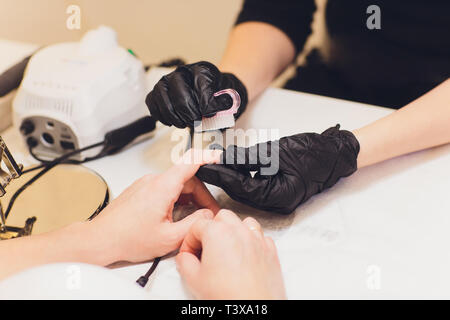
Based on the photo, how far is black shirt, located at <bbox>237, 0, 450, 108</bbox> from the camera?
989 mm

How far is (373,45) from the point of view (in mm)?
1061

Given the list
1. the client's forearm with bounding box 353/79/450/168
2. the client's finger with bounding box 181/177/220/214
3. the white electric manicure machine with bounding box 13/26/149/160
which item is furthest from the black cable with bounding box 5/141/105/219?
the client's forearm with bounding box 353/79/450/168

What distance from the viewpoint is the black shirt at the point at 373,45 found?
989 mm

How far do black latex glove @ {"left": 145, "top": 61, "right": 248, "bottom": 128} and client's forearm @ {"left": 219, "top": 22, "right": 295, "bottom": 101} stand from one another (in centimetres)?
24

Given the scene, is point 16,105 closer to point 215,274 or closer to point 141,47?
point 215,274

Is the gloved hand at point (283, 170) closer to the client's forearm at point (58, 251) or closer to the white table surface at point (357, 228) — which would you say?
the white table surface at point (357, 228)

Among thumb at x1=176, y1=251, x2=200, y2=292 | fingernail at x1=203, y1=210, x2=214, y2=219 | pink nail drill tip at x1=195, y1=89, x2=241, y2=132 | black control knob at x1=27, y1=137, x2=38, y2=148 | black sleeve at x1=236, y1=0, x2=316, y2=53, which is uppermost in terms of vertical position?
black sleeve at x1=236, y1=0, x2=316, y2=53

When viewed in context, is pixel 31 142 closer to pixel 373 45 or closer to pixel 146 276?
pixel 146 276

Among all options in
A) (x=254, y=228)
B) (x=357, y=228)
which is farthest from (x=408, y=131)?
(x=254, y=228)

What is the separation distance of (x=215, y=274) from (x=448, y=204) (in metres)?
0.38

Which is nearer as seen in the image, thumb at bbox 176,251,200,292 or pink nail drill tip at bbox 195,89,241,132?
thumb at bbox 176,251,200,292

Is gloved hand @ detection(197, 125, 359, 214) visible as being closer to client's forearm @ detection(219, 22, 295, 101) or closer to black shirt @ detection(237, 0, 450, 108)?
client's forearm @ detection(219, 22, 295, 101)

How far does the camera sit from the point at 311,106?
879 millimetres

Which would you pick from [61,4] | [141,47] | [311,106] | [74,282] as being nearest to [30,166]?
[74,282]
